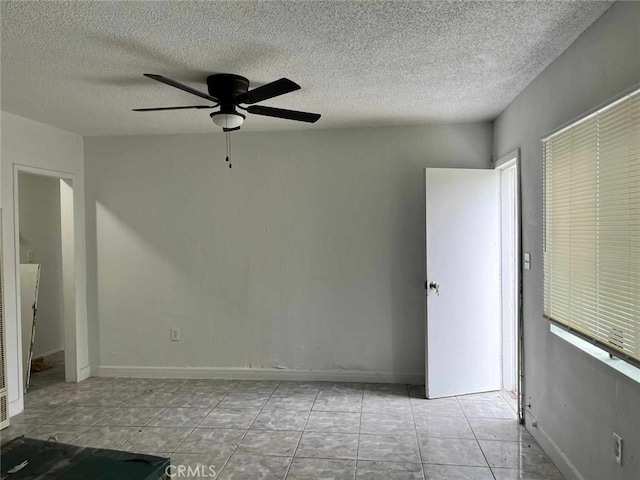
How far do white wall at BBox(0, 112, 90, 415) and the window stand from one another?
3.88 metres

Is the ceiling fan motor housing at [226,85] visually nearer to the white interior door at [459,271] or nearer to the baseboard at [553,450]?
the white interior door at [459,271]

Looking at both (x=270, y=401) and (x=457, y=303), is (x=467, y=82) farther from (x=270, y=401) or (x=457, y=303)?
(x=270, y=401)

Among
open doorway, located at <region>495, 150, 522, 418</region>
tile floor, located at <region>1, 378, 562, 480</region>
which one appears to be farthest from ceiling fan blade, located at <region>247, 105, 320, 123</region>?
tile floor, located at <region>1, 378, 562, 480</region>

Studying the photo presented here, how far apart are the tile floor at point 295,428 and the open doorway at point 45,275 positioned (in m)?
0.57

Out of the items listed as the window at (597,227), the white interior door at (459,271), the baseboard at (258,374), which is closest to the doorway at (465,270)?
the white interior door at (459,271)

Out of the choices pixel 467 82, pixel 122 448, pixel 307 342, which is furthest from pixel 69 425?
pixel 467 82

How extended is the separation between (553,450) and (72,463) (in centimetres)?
255

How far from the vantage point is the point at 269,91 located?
2309 millimetres

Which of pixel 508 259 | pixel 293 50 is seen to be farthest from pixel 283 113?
pixel 508 259

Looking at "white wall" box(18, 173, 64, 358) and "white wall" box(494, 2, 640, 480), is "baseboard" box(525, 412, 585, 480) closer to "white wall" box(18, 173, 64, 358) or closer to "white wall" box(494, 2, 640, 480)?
"white wall" box(494, 2, 640, 480)

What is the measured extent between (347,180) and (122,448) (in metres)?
2.84

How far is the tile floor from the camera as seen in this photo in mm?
2537

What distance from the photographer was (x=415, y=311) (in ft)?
13.1

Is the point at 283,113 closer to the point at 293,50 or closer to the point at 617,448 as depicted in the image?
the point at 293,50
